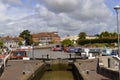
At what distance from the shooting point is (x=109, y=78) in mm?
22688

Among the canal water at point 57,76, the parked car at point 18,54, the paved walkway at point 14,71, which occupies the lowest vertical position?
the canal water at point 57,76

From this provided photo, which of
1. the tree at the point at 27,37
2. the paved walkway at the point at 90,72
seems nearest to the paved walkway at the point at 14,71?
the paved walkway at the point at 90,72

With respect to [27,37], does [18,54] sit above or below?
below

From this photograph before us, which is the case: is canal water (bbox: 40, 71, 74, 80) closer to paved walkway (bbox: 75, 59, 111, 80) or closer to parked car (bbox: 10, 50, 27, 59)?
paved walkway (bbox: 75, 59, 111, 80)

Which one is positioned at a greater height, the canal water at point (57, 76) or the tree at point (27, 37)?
the tree at point (27, 37)

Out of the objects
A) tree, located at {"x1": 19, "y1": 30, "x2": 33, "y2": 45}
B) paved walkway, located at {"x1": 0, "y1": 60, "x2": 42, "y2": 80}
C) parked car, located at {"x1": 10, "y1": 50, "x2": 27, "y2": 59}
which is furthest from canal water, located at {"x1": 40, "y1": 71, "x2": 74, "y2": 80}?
tree, located at {"x1": 19, "y1": 30, "x2": 33, "y2": 45}

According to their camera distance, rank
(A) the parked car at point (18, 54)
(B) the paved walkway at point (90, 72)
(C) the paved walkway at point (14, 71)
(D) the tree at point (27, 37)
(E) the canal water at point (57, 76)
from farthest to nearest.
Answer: (D) the tree at point (27, 37), (A) the parked car at point (18, 54), (E) the canal water at point (57, 76), (C) the paved walkway at point (14, 71), (B) the paved walkway at point (90, 72)

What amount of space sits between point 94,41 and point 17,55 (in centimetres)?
8025

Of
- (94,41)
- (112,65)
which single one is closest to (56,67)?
(112,65)

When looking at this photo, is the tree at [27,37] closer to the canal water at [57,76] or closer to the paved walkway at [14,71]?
the canal water at [57,76]

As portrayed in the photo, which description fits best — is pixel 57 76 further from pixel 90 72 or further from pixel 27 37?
pixel 27 37

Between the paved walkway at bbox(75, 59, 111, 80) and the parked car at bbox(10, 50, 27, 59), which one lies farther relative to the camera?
the parked car at bbox(10, 50, 27, 59)

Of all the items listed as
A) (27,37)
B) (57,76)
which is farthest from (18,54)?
(27,37)

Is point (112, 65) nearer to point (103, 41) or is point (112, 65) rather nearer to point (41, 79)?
point (41, 79)
